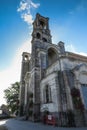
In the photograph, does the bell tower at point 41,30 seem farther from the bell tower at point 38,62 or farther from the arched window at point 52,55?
the arched window at point 52,55

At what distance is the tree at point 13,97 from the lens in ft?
110

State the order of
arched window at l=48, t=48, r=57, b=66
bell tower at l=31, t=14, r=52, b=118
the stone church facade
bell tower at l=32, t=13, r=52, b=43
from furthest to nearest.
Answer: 1. bell tower at l=32, t=13, r=52, b=43
2. arched window at l=48, t=48, r=57, b=66
3. bell tower at l=31, t=14, r=52, b=118
4. the stone church facade

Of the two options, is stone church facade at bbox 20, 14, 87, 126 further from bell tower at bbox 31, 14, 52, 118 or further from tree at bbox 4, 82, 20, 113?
tree at bbox 4, 82, 20, 113

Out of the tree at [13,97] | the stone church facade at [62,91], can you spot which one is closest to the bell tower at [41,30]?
the stone church facade at [62,91]

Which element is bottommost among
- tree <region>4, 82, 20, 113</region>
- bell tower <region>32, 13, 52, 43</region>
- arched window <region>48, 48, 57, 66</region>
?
tree <region>4, 82, 20, 113</region>

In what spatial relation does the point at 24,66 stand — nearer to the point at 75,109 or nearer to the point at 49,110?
the point at 49,110

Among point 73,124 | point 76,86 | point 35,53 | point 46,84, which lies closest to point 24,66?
point 35,53

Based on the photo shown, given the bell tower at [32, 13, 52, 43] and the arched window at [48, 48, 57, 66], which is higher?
the bell tower at [32, 13, 52, 43]

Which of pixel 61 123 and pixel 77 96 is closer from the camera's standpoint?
pixel 61 123

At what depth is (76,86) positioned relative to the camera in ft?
46.0

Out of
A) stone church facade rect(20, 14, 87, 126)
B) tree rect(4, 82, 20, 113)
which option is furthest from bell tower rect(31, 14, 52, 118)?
tree rect(4, 82, 20, 113)

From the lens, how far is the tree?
3368 cm

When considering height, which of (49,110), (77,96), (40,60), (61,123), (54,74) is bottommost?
(61,123)

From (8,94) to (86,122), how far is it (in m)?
29.7
